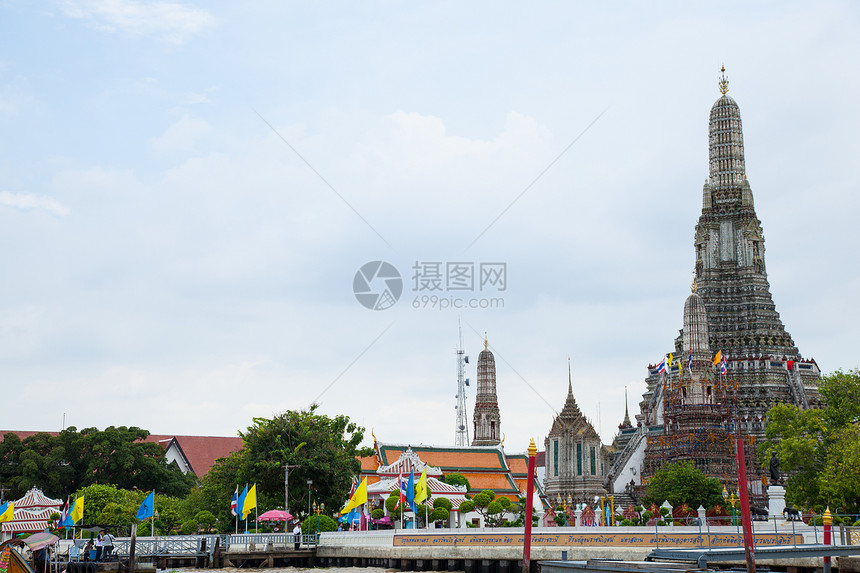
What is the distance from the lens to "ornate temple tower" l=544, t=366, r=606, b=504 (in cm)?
8725

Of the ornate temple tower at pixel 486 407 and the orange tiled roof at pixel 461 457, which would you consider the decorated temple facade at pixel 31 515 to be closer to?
the orange tiled roof at pixel 461 457

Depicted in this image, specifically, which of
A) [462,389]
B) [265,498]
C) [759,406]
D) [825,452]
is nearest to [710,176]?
[759,406]

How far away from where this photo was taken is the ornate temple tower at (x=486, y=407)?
100375mm

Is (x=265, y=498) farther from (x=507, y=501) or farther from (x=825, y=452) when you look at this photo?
(x=825, y=452)

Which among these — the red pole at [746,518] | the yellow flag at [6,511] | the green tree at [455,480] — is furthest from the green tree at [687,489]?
the red pole at [746,518]

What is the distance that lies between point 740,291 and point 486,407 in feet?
95.0

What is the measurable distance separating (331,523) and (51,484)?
3549 centimetres

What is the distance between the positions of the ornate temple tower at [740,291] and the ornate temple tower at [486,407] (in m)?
20.4

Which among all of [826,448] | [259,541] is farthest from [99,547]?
[826,448]

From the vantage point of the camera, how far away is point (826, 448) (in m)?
48.2

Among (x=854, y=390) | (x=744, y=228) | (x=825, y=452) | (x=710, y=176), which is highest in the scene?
(x=710, y=176)

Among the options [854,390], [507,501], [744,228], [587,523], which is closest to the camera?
[854,390]

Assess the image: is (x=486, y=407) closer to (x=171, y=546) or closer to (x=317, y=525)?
(x=317, y=525)

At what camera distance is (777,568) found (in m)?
27.5
